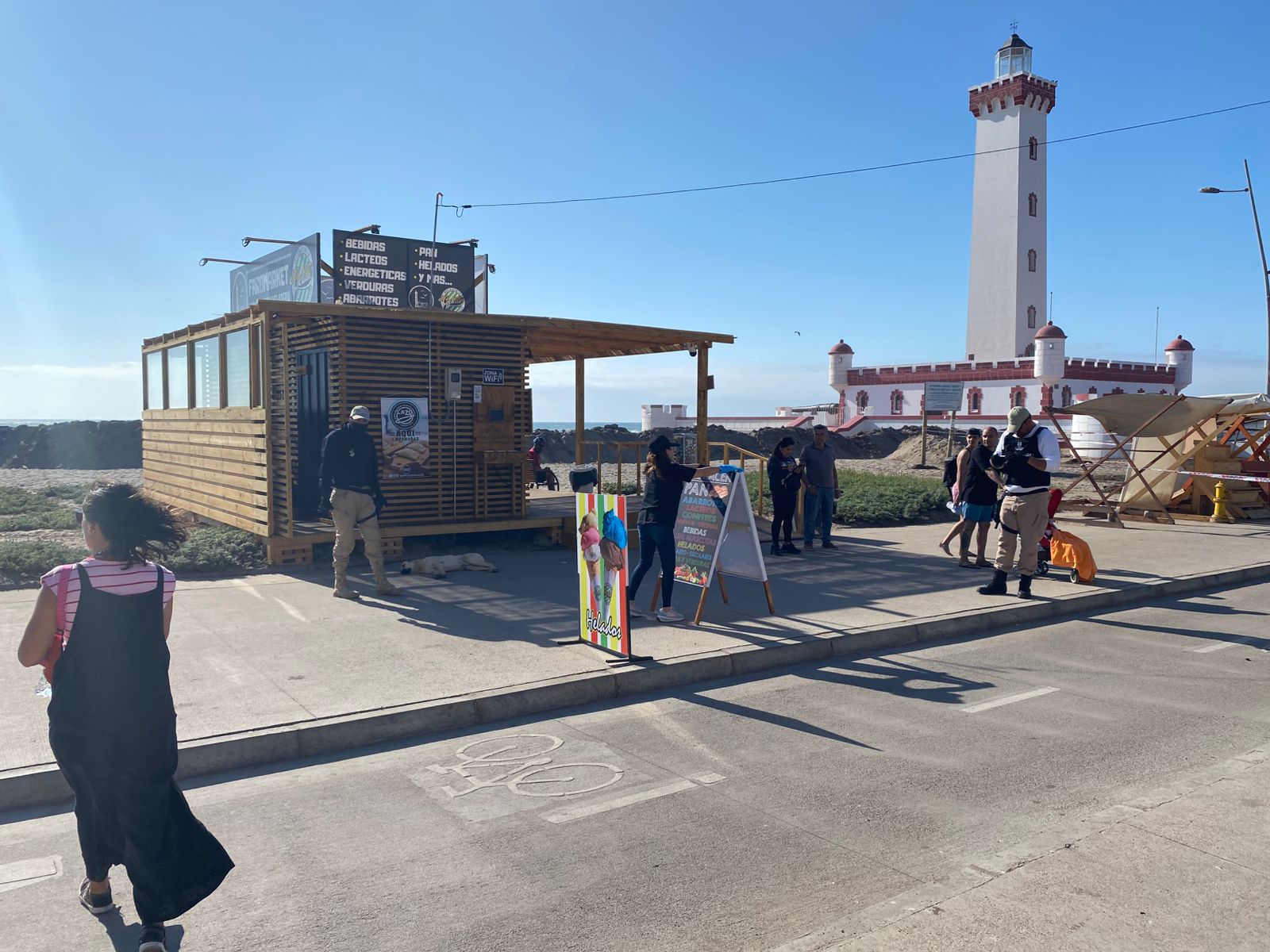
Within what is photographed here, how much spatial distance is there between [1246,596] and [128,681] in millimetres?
11883

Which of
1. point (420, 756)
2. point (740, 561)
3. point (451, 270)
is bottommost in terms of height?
point (420, 756)

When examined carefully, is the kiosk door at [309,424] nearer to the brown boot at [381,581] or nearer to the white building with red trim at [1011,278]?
the brown boot at [381,581]

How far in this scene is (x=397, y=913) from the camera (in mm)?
3951

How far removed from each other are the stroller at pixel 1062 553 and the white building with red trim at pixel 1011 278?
43131mm

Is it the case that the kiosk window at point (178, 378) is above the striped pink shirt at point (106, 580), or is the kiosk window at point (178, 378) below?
above

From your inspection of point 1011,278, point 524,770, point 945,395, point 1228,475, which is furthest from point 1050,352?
point 524,770

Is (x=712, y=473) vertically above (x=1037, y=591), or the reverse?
(x=712, y=473)

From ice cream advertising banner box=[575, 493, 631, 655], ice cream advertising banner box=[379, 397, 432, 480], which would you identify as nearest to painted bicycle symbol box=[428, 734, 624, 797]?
ice cream advertising banner box=[575, 493, 631, 655]

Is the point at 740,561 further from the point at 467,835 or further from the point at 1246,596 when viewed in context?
the point at 1246,596

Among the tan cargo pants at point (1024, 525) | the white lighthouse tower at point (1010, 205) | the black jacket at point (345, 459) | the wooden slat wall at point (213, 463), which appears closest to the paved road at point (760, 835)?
the tan cargo pants at point (1024, 525)

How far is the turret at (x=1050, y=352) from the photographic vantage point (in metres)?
51.5

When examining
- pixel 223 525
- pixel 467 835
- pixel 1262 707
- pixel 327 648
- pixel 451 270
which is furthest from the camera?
pixel 451 270

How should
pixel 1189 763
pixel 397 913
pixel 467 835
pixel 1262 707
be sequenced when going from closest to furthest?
pixel 397 913 < pixel 467 835 < pixel 1189 763 < pixel 1262 707

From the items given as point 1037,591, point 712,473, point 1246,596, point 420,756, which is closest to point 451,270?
point 712,473
